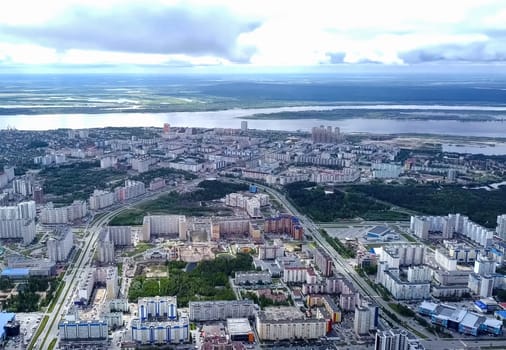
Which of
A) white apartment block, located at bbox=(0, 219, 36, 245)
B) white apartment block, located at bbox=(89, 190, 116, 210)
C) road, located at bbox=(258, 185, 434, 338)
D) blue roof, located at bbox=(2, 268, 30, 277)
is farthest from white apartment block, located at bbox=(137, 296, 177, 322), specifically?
white apartment block, located at bbox=(89, 190, 116, 210)

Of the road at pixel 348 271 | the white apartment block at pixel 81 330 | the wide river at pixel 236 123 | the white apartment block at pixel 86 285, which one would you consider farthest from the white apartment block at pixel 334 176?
the wide river at pixel 236 123

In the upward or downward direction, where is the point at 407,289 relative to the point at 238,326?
upward

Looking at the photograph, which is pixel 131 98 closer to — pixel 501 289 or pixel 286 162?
pixel 286 162

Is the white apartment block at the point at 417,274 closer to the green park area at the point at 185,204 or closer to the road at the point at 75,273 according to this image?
the green park area at the point at 185,204

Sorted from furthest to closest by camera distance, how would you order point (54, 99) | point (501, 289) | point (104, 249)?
point (54, 99)
point (104, 249)
point (501, 289)

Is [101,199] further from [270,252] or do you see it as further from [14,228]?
[270,252]


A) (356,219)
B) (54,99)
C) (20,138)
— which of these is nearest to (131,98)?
(54,99)

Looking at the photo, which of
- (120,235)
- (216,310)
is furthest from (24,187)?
(216,310)
